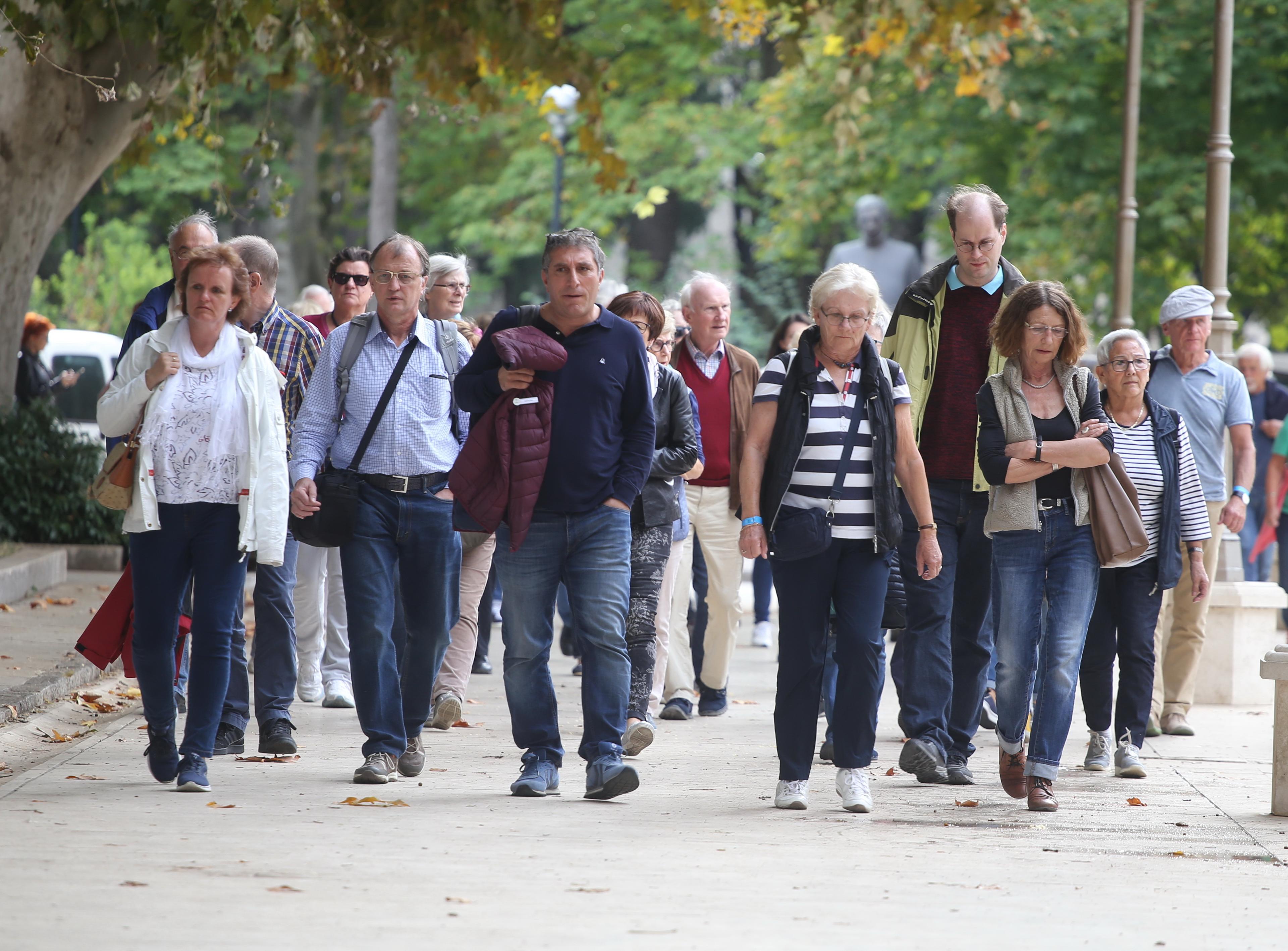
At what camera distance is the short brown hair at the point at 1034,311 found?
23.2 ft

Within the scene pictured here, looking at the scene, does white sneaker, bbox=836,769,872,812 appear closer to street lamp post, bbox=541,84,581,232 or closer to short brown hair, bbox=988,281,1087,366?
short brown hair, bbox=988,281,1087,366

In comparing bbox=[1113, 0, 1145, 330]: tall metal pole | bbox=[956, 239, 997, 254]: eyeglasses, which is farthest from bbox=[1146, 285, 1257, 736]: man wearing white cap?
bbox=[1113, 0, 1145, 330]: tall metal pole

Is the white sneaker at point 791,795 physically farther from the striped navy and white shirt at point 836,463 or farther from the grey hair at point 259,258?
the grey hair at point 259,258

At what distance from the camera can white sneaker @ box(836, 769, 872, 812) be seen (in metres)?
6.73

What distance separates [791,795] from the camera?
6809 millimetres

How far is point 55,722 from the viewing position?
856 centimetres

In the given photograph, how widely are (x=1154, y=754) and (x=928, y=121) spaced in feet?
63.4

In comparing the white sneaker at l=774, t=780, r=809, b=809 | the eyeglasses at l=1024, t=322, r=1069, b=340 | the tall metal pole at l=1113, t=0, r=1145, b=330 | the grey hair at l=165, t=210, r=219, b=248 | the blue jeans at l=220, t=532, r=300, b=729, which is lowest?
the white sneaker at l=774, t=780, r=809, b=809

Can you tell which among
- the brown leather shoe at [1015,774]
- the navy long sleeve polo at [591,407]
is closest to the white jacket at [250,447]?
the navy long sleeve polo at [591,407]

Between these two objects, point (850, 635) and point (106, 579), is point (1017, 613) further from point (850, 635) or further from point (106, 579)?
point (106, 579)

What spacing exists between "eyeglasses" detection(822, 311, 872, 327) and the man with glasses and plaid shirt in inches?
91.0

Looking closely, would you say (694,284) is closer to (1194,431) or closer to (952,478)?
(952,478)

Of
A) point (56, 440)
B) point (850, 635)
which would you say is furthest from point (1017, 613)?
point (56, 440)

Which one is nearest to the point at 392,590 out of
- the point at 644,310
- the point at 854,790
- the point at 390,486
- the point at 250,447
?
the point at 390,486
